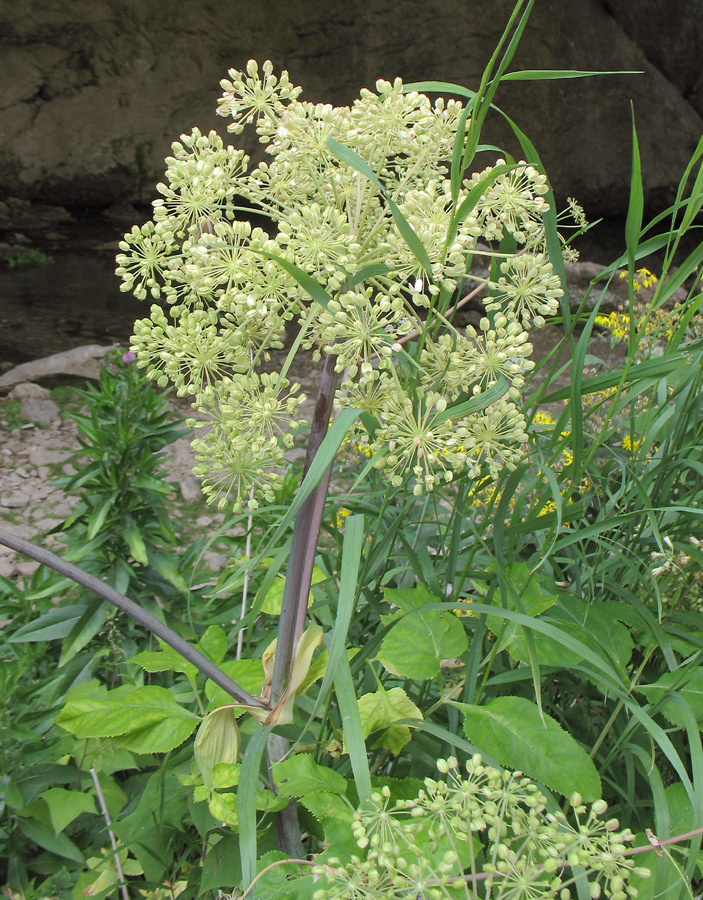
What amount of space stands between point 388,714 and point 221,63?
4949mm

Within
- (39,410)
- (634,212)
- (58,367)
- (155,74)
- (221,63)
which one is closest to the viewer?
(634,212)

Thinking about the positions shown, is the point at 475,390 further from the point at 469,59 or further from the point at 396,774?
the point at 469,59

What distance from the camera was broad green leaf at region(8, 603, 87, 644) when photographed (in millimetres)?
1047

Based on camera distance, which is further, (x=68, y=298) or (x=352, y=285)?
(x=68, y=298)

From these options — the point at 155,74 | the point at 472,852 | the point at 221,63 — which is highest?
the point at 221,63

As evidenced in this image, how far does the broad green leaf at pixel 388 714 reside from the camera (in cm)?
59

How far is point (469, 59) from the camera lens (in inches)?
194

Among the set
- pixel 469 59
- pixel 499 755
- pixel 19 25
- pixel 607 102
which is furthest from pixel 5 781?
pixel 607 102

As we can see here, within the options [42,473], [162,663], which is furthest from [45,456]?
[162,663]

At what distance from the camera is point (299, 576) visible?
576 millimetres

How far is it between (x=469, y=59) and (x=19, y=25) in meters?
2.95

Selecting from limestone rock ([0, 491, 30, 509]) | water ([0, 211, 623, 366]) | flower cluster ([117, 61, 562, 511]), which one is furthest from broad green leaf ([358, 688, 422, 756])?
water ([0, 211, 623, 366])

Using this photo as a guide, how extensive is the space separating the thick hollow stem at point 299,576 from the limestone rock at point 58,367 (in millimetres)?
2697

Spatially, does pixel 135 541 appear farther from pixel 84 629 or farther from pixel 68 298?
pixel 68 298
